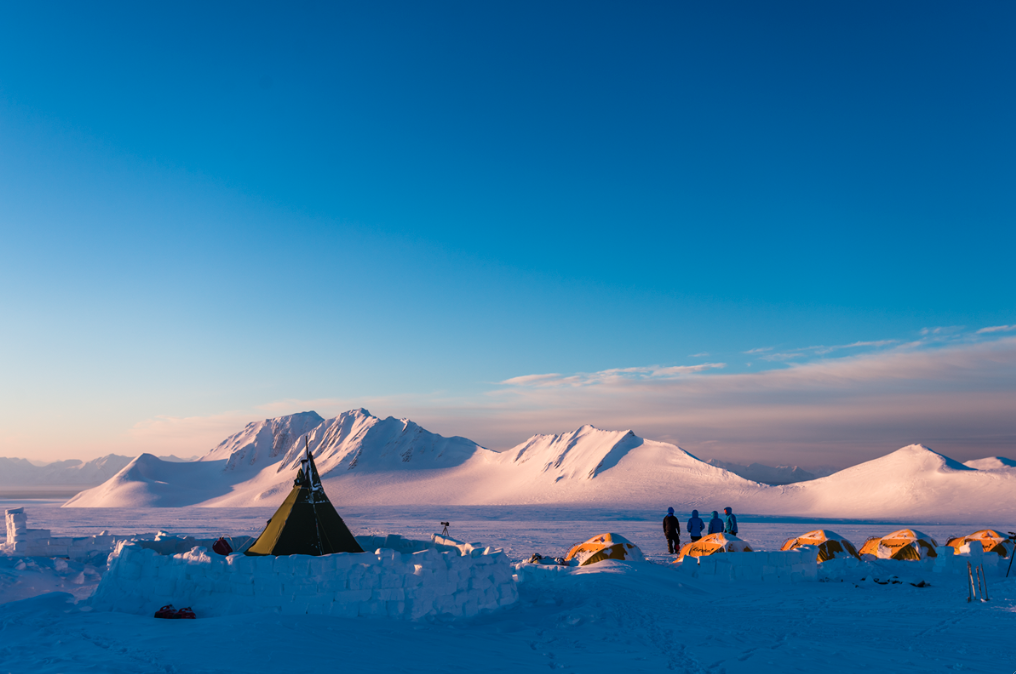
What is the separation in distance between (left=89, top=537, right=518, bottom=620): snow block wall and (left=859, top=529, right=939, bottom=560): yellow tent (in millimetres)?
13927

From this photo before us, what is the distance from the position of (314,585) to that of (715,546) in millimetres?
11414

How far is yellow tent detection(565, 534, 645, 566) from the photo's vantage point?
16.9 m

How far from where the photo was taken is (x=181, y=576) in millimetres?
11102

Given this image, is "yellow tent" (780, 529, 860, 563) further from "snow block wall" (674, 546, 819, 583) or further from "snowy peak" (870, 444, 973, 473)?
"snowy peak" (870, 444, 973, 473)

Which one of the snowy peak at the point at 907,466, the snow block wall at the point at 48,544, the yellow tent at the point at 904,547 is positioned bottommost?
the snow block wall at the point at 48,544

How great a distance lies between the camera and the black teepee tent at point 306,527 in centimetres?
1250

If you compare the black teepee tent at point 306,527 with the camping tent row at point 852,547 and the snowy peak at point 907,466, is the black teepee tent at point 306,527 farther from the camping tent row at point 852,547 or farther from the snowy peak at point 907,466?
the snowy peak at point 907,466

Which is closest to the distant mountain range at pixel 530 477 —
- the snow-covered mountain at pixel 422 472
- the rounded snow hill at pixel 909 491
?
the rounded snow hill at pixel 909 491

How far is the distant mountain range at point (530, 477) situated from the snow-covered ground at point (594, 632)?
6086 millimetres

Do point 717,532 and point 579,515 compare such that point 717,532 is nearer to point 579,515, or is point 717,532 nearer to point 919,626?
point 919,626

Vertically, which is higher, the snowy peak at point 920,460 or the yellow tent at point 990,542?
the snowy peak at point 920,460

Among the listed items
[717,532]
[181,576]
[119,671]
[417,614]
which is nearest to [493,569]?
[417,614]

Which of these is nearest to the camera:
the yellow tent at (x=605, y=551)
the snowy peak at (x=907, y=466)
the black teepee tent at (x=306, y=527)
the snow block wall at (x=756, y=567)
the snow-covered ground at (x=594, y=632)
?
the snow-covered ground at (x=594, y=632)

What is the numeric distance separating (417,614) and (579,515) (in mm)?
35050
